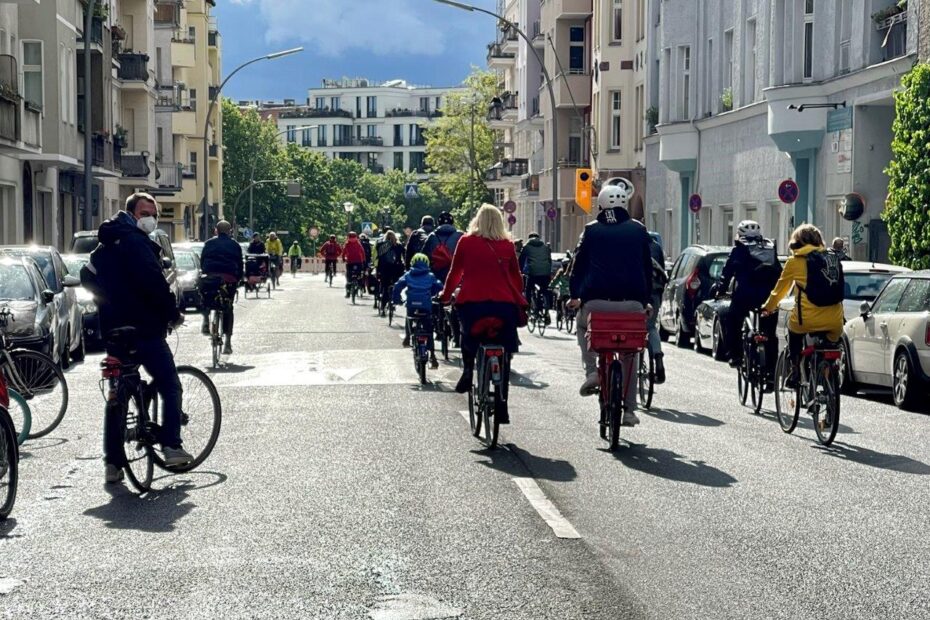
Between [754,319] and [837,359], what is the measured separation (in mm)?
2803

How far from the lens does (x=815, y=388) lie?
13.4 meters

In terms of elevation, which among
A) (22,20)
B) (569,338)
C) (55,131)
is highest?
(22,20)

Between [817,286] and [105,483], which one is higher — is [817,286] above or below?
above

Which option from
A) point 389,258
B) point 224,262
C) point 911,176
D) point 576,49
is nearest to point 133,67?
point 576,49

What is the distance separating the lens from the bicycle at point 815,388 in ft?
43.3

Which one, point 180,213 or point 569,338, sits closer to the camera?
point 569,338

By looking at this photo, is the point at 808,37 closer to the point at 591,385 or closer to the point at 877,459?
the point at 591,385

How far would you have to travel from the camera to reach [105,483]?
428 inches

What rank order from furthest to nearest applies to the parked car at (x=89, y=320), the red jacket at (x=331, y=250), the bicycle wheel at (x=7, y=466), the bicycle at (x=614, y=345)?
the red jacket at (x=331, y=250)
the parked car at (x=89, y=320)
the bicycle at (x=614, y=345)
the bicycle wheel at (x=7, y=466)

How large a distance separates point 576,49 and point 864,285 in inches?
2065

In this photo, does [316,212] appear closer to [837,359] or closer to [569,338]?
[569,338]

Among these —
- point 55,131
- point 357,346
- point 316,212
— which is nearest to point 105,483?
point 357,346

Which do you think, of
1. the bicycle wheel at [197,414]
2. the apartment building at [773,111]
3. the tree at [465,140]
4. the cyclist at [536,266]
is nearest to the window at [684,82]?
the apartment building at [773,111]

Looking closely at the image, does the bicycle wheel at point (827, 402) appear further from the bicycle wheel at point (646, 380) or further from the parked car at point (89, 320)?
the parked car at point (89, 320)
